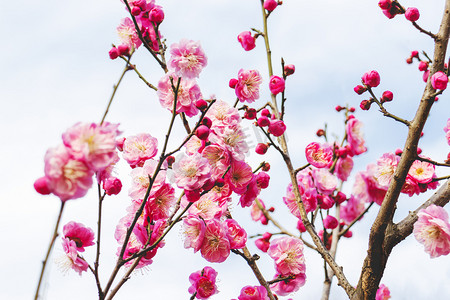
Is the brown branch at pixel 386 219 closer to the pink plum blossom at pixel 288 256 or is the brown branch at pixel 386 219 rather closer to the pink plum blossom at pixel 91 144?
the pink plum blossom at pixel 288 256

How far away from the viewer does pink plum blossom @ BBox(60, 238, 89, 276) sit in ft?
4.53

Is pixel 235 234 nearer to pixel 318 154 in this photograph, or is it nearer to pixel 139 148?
pixel 139 148

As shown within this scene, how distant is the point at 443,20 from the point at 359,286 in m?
1.13

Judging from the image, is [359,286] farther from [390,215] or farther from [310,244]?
[310,244]

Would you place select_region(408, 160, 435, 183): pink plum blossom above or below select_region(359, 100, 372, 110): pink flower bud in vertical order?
below

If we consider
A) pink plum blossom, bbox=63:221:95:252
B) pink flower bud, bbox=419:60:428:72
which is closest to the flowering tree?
pink plum blossom, bbox=63:221:95:252

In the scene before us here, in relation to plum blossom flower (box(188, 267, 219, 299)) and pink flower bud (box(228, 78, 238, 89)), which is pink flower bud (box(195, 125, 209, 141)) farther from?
plum blossom flower (box(188, 267, 219, 299))

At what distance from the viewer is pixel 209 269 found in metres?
1.69

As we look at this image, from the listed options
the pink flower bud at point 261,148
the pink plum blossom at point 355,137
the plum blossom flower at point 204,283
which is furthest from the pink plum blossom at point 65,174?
the pink plum blossom at point 355,137

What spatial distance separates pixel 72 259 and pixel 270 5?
1.54 metres

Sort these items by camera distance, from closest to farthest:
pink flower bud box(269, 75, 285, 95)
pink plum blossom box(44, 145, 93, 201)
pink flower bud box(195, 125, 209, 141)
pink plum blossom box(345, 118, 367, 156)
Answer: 1. pink plum blossom box(44, 145, 93, 201)
2. pink flower bud box(195, 125, 209, 141)
3. pink flower bud box(269, 75, 285, 95)
4. pink plum blossom box(345, 118, 367, 156)

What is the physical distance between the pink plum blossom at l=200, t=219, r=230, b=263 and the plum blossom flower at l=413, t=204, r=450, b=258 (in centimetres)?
70

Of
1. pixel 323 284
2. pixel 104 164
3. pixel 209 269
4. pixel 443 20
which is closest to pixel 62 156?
pixel 104 164

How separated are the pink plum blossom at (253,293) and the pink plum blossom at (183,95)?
752 millimetres
